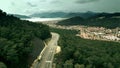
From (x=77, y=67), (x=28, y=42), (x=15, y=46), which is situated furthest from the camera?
(x=28, y=42)

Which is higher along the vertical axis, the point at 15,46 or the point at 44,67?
the point at 15,46

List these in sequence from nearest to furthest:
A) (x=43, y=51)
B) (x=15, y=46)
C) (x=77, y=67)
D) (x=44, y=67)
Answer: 1. (x=77, y=67)
2. (x=15, y=46)
3. (x=44, y=67)
4. (x=43, y=51)

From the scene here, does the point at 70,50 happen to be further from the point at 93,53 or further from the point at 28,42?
the point at 28,42

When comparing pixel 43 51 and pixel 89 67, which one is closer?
pixel 89 67

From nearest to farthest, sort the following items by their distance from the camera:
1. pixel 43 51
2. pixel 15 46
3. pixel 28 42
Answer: pixel 15 46 → pixel 28 42 → pixel 43 51

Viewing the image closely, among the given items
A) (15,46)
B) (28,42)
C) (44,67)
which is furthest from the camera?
(28,42)

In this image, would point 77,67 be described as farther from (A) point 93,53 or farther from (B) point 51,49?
(B) point 51,49

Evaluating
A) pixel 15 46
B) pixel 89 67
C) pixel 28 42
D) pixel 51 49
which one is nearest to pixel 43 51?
pixel 51 49

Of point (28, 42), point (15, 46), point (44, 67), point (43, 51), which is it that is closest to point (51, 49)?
point (43, 51)

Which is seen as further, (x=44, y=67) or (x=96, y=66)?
(x=44, y=67)
